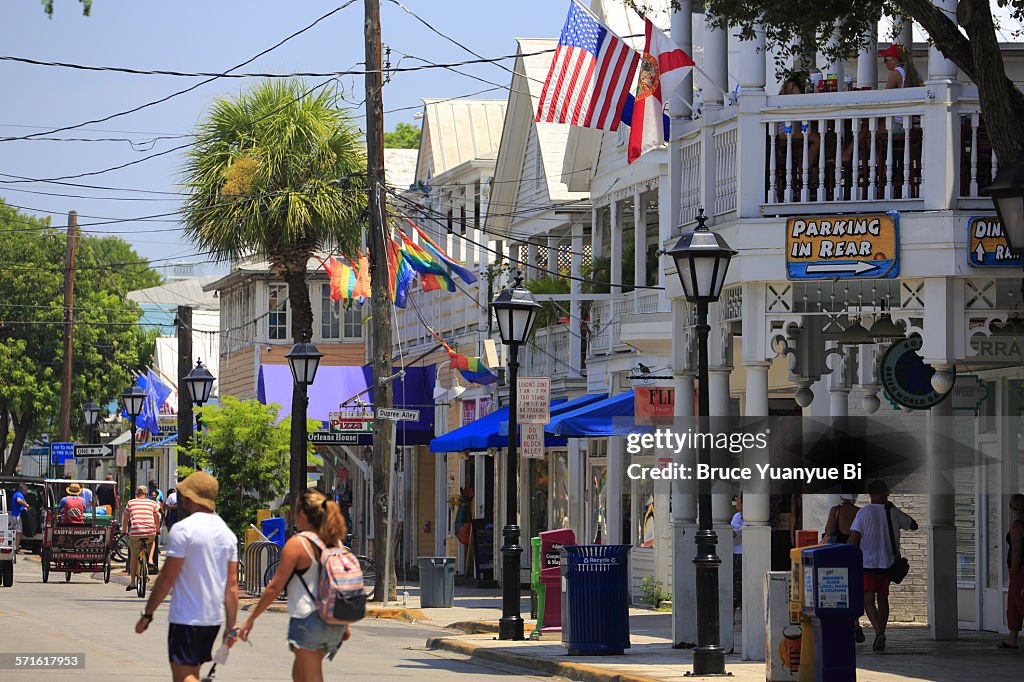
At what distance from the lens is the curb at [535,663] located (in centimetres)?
1608

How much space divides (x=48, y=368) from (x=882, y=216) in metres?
61.8

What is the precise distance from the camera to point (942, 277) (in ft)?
55.0

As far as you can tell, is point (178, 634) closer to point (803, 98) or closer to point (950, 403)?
point (803, 98)

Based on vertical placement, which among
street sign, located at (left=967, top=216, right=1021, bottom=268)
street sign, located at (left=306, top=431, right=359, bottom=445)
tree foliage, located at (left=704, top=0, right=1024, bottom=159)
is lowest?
street sign, located at (left=306, top=431, right=359, bottom=445)

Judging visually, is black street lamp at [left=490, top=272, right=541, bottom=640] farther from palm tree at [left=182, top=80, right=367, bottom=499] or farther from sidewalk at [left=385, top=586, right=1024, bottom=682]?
palm tree at [left=182, top=80, right=367, bottom=499]

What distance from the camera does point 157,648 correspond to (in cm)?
1847

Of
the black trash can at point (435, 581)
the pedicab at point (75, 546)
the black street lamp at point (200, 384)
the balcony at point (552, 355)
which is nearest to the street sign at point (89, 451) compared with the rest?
the pedicab at point (75, 546)

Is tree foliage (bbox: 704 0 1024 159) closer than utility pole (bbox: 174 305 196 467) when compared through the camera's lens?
Yes

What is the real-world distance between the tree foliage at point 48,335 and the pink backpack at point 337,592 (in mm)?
63733

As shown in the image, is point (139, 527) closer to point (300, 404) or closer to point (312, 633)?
point (300, 404)

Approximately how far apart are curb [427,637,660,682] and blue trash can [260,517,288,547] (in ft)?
31.4

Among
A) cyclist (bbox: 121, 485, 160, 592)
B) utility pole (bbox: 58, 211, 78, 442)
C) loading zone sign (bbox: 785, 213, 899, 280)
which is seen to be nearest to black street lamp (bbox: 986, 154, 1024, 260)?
loading zone sign (bbox: 785, 213, 899, 280)

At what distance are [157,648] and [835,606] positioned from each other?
26.5 ft

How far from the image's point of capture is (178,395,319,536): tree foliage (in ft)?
108
